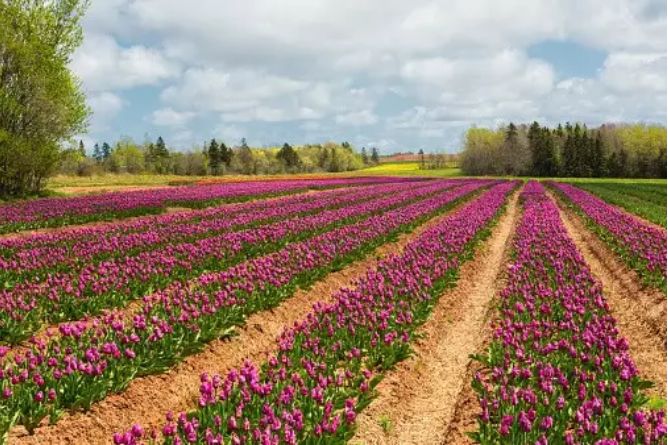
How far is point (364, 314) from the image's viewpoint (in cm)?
978

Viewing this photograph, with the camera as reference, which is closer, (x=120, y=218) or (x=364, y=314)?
(x=364, y=314)

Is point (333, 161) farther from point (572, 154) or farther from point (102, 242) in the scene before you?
point (102, 242)

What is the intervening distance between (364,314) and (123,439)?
5240 mm

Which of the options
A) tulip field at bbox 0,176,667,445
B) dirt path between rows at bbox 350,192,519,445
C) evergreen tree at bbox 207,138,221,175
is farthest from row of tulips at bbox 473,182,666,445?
evergreen tree at bbox 207,138,221,175

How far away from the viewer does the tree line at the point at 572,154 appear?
108 m

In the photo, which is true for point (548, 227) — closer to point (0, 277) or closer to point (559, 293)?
point (559, 293)

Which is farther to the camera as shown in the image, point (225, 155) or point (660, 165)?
point (225, 155)

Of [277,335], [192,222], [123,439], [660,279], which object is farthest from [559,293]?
[192,222]

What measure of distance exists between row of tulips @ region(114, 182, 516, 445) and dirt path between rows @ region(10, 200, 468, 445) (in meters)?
0.37

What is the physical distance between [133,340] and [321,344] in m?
2.74

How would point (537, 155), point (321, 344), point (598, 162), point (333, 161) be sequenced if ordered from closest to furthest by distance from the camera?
1. point (321, 344)
2. point (598, 162)
3. point (537, 155)
4. point (333, 161)

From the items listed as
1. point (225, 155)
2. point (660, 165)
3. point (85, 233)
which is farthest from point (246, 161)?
point (85, 233)

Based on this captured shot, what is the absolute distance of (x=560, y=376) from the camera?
7004 mm

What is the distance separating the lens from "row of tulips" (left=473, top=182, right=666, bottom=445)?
5832mm
